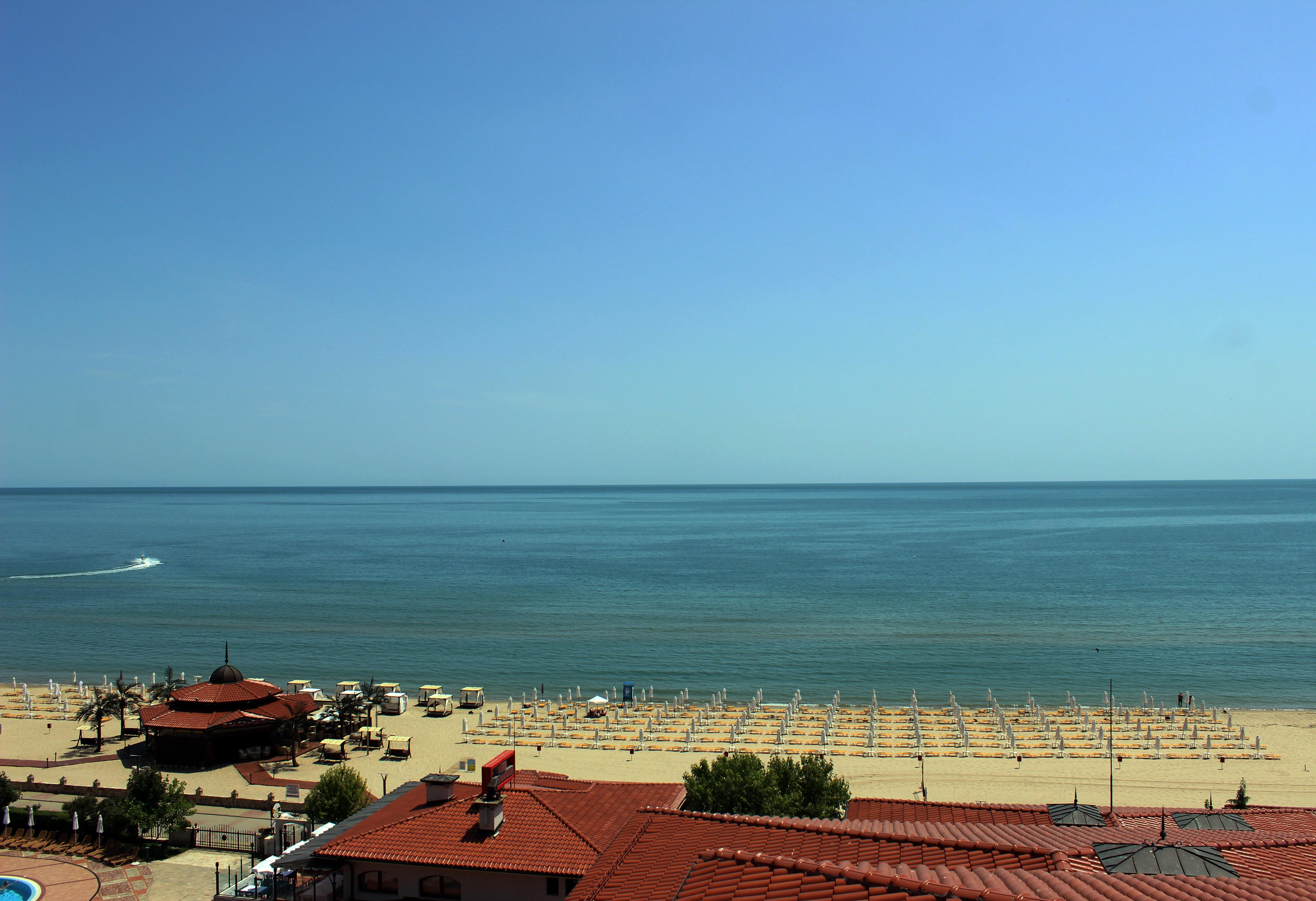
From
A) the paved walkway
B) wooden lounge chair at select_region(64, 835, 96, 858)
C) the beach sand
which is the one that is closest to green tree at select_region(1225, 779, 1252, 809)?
the beach sand

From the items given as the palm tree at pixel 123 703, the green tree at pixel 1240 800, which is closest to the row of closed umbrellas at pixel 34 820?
the palm tree at pixel 123 703

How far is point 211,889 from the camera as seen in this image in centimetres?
1827

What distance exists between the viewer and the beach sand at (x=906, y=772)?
87.6 feet

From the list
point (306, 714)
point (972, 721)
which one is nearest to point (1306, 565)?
point (972, 721)

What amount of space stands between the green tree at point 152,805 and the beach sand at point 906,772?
4.69 m

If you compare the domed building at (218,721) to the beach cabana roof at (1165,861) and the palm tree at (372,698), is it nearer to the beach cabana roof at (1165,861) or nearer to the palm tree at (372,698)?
the palm tree at (372,698)

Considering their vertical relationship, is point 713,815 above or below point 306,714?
above

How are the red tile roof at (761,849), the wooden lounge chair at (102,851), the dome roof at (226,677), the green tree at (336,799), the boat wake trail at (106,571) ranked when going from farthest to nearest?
the boat wake trail at (106,571) < the dome roof at (226,677) < the green tree at (336,799) < the wooden lounge chair at (102,851) < the red tile roof at (761,849)

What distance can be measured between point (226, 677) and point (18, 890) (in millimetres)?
13411

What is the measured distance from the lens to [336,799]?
21562 mm

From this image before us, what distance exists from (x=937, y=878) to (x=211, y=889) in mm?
15975

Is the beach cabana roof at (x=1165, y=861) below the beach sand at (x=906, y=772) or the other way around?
the other way around

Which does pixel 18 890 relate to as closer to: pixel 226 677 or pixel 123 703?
pixel 226 677

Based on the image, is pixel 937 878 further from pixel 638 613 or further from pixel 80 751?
pixel 638 613
